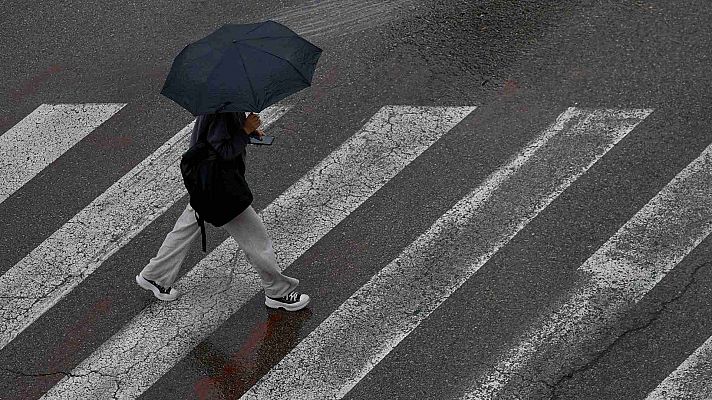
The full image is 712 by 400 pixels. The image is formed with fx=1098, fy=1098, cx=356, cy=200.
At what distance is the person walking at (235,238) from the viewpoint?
262 inches

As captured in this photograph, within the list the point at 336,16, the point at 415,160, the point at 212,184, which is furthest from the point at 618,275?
the point at 336,16

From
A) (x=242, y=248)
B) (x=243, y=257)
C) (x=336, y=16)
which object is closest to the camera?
(x=242, y=248)

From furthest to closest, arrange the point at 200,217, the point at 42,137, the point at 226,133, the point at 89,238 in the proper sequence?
the point at 42,137 < the point at 89,238 < the point at 200,217 < the point at 226,133

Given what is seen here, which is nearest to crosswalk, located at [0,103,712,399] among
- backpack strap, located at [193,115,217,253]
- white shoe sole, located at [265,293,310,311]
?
white shoe sole, located at [265,293,310,311]

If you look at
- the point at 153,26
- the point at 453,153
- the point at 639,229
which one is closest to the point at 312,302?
the point at 453,153

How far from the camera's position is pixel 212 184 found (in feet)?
22.1

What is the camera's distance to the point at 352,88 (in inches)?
359

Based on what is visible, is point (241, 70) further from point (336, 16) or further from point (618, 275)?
point (336, 16)

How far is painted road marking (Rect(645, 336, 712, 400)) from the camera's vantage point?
22.0 feet

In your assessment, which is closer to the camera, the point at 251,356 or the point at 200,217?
the point at 200,217

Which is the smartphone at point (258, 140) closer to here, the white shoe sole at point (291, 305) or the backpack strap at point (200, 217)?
the backpack strap at point (200, 217)

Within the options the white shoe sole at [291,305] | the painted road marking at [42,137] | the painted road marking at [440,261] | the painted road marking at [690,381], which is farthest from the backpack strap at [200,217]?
the painted road marking at [690,381]

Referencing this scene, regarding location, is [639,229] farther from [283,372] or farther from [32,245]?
[32,245]

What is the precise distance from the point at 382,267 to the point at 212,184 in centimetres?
154
